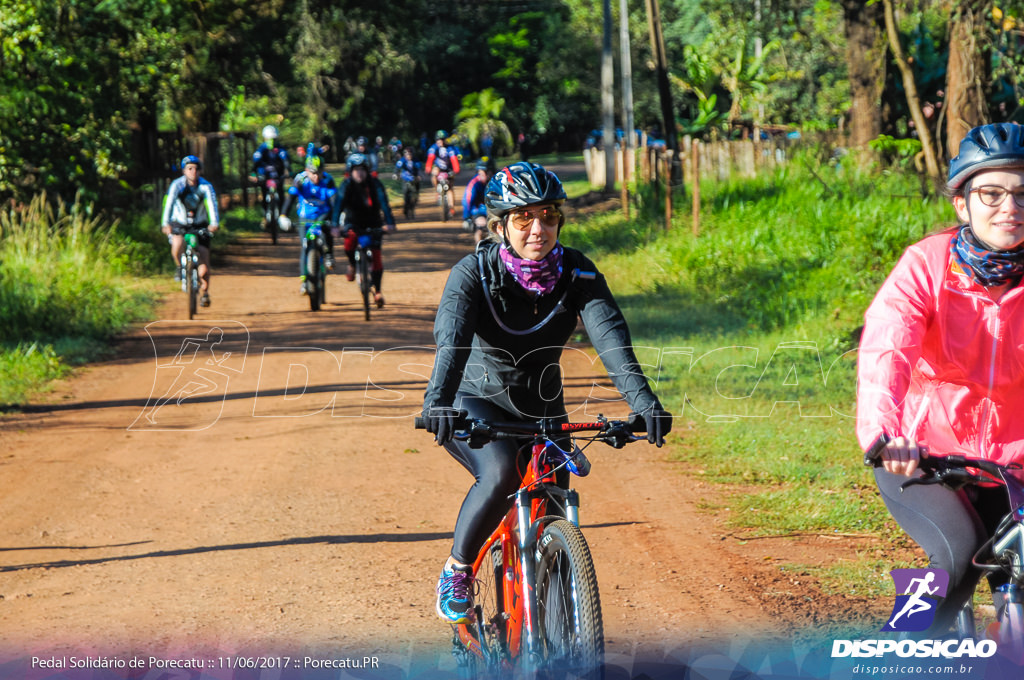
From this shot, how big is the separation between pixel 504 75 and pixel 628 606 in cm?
6446

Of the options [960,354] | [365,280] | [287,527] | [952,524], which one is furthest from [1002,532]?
[365,280]

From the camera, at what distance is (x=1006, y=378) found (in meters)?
3.23

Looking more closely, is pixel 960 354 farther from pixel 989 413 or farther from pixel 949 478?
pixel 949 478

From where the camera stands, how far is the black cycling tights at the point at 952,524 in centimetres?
304

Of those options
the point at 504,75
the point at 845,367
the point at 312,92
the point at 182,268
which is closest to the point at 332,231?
the point at 182,268

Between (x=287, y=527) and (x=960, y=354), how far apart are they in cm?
442

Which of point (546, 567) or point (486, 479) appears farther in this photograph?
point (486, 479)

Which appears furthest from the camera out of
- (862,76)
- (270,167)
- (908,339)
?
(270,167)

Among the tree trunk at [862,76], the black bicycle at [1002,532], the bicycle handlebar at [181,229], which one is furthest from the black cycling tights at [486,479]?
the tree trunk at [862,76]

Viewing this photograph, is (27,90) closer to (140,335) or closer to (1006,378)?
(140,335)

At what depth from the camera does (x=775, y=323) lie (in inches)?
492

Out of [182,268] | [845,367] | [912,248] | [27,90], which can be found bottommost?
[845,367]

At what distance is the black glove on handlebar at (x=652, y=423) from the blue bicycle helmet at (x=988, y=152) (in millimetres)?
1075

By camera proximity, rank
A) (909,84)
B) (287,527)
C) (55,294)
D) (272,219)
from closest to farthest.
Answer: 1. (287,527)
2. (909,84)
3. (55,294)
4. (272,219)
